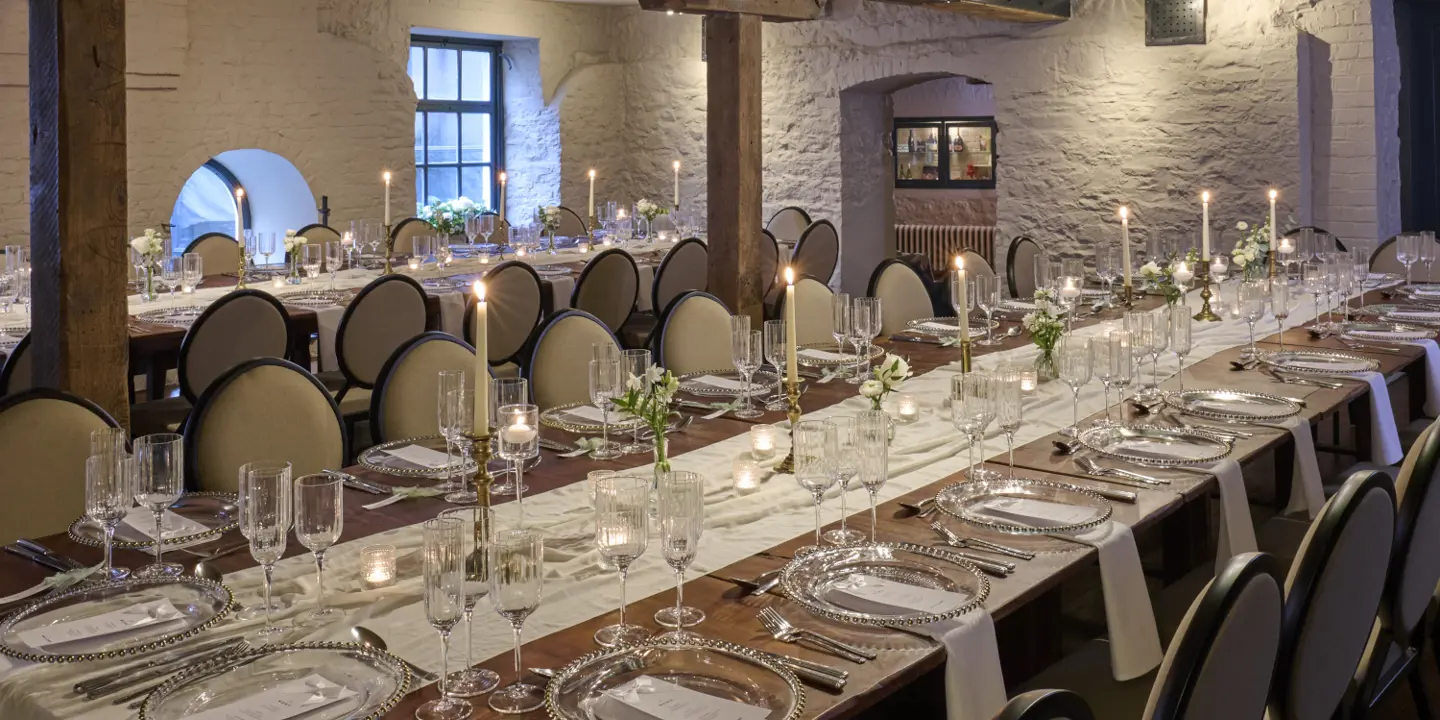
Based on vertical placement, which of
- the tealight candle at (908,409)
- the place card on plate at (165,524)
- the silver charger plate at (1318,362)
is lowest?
the place card on plate at (165,524)

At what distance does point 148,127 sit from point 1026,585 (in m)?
8.21

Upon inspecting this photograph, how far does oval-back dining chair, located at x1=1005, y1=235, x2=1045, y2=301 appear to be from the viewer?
6.86 meters

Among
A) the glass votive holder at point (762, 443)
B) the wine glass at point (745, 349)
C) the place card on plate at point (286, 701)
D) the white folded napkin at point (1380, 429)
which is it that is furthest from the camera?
the white folded napkin at point (1380, 429)

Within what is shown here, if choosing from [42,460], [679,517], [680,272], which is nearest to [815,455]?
[679,517]

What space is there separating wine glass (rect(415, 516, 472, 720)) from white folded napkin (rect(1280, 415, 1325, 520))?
231cm

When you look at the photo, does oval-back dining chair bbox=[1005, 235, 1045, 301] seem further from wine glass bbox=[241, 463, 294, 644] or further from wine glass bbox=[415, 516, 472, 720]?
wine glass bbox=[415, 516, 472, 720]

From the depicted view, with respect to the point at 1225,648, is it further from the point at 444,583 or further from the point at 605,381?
the point at 605,381

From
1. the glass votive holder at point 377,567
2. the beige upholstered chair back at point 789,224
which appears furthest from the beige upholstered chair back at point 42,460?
the beige upholstered chair back at point 789,224

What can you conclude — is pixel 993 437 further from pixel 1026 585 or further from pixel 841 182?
pixel 841 182

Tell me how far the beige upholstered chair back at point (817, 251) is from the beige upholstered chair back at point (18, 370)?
5.20 m

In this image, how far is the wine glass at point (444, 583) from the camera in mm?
1678

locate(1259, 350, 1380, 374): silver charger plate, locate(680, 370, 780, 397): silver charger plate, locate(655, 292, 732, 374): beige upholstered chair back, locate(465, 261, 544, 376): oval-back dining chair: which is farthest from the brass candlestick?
locate(465, 261, 544, 376): oval-back dining chair

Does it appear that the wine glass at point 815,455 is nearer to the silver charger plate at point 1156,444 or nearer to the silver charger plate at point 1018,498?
the silver charger plate at point 1018,498

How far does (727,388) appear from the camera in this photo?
3.74 metres
